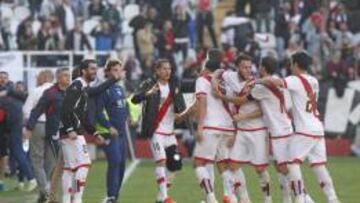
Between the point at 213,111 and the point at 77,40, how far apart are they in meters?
18.0

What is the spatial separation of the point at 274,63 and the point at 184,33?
18.9 metres

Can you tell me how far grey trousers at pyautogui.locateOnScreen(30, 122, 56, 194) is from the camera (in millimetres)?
20719

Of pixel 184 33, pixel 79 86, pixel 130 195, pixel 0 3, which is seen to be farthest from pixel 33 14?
pixel 79 86

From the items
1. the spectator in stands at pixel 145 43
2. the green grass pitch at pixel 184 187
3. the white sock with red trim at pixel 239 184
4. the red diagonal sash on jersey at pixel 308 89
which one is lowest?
the green grass pitch at pixel 184 187

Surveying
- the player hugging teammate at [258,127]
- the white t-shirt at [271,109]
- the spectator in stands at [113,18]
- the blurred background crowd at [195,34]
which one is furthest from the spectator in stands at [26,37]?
the white t-shirt at [271,109]

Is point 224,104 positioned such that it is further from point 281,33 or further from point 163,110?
point 281,33

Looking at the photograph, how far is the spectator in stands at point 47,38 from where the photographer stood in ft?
115

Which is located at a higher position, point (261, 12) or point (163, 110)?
point (163, 110)

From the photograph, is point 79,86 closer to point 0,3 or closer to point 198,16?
point 198,16

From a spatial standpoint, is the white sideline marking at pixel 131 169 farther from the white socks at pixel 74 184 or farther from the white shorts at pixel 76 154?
the white shorts at pixel 76 154

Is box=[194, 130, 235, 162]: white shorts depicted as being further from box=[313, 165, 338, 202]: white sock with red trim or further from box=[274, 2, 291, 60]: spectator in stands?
box=[274, 2, 291, 60]: spectator in stands

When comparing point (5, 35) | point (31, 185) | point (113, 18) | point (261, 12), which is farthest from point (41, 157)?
point (261, 12)

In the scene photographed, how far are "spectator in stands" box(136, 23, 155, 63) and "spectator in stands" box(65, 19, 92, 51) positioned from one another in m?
1.41

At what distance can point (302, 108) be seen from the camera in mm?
16828
